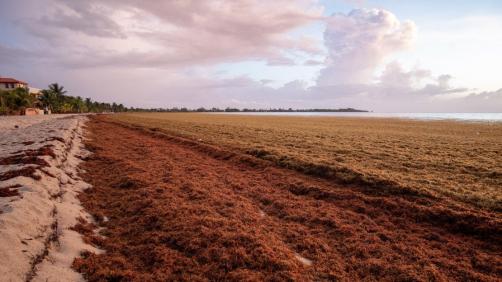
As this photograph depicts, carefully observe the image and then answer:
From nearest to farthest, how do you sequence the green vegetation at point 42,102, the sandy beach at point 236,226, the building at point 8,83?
1. the sandy beach at point 236,226
2. the green vegetation at point 42,102
3. the building at point 8,83

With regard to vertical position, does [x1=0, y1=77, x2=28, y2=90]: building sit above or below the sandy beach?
above

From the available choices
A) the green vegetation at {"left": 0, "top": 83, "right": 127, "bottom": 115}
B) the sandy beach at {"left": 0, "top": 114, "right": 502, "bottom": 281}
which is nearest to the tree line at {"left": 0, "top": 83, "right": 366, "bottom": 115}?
the green vegetation at {"left": 0, "top": 83, "right": 127, "bottom": 115}

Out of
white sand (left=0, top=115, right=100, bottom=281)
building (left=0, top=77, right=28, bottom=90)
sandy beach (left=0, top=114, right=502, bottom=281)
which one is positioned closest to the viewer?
white sand (left=0, top=115, right=100, bottom=281)

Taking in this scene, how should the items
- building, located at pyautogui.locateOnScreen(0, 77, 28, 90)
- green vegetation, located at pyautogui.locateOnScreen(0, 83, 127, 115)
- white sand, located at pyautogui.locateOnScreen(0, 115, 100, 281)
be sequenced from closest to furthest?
white sand, located at pyautogui.locateOnScreen(0, 115, 100, 281), green vegetation, located at pyautogui.locateOnScreen(0, 83, 127, 115), building, located at pyautogui.locateOnScreen(0, 77, 28, 90)

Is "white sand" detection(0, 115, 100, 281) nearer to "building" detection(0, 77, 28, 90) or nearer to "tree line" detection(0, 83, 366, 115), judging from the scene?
"tree line" detection(0, 83, 366, 115)

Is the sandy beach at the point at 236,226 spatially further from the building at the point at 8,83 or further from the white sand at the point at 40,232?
the building at the point at 8,83

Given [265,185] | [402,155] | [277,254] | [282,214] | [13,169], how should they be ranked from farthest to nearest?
[402,155], [265,185], [13,169], [282,214], [277,254]

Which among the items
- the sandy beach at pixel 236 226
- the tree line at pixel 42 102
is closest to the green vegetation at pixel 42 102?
the tree line at pixel 42 102

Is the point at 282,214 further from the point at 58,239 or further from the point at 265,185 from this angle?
the point at 58,239

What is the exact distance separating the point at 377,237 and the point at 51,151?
1558cm

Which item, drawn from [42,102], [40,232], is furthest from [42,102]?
[40,232]

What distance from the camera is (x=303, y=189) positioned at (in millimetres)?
12188

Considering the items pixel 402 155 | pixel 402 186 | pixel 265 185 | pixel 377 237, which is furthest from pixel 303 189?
pixel 402 155

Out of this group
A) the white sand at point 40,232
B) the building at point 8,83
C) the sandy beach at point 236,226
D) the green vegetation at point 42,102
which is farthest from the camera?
the building at point 8,83
